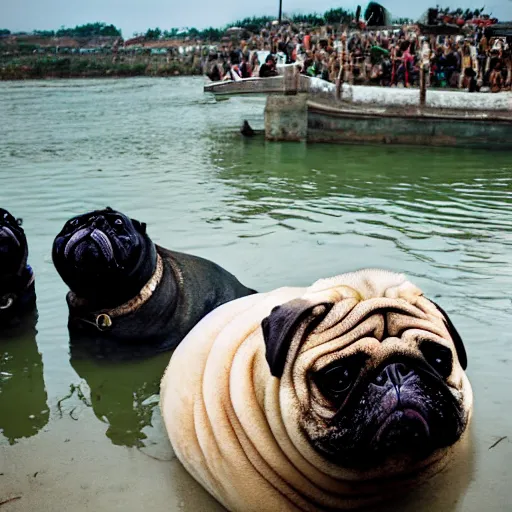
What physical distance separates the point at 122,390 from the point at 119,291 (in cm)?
70

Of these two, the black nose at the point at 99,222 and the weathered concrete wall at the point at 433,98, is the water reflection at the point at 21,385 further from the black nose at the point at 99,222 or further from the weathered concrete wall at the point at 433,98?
the weathered concrete wall at the point at 433,98

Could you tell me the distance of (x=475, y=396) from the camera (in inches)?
160

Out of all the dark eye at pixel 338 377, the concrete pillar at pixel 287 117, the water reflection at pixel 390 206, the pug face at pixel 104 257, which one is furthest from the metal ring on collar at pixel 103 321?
the concrete pillar at pixel 287 117

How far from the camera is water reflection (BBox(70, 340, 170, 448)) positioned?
3.89m

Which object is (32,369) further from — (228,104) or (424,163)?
(228,104)

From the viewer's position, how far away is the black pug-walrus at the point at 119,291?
183 inches

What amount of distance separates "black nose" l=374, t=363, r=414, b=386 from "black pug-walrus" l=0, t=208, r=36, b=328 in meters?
3.49

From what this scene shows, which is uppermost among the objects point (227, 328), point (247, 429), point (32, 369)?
point (227, 328)

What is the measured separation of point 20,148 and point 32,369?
1201 centimetres

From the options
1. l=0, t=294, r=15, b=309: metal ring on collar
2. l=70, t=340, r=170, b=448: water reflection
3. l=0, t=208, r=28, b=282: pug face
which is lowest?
l=70, t=340, r=170, b=448: water reflection

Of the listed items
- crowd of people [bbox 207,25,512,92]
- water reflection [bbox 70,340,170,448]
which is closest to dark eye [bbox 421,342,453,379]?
water reflection [bbox 70,340,170,448]

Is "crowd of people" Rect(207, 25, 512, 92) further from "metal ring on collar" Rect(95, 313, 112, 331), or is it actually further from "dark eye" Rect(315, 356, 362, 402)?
"dark eye" Rect(315, 356, 362, 402)

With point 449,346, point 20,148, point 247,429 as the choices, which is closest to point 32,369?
point 247,429

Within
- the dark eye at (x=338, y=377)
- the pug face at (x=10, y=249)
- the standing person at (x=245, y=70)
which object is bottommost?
the pug face at (x=10, y=249)
